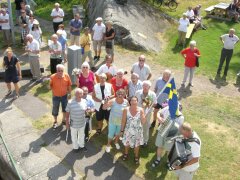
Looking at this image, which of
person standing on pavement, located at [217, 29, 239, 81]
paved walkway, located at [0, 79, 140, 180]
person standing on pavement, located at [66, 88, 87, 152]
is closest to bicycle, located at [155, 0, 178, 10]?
person standing on pavement, located at [217, 29, 239, 81]

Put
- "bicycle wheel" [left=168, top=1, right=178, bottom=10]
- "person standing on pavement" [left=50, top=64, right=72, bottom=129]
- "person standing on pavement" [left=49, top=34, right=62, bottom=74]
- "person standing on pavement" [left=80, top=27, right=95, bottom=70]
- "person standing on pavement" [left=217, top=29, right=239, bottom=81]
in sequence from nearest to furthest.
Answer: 1. "person standing on pavement" [left=50, top=64, right=72, bottom=129]
2. "person standing on pavement" [left=49, top=34, right=62, bottom=74]
3. "person standing on pavement" [left=80, top=27, right=95, bottom=70]
4. "person standing on pavement" [left=217, top=29, right=239, bottom=81]
5. "bicycle wheel" [left=168, top=1, right=178, bottom=10]

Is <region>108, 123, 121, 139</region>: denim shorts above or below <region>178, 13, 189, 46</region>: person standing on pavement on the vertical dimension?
below

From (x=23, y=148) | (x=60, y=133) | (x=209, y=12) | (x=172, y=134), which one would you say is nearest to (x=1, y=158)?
(x=23, y=148)

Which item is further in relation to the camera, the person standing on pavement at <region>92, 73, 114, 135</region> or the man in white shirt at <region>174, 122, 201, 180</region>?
the person standing on pavement at <region>92, 73, 114, 135</region>

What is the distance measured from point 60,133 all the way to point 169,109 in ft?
10.5

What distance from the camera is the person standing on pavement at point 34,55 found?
1134cm

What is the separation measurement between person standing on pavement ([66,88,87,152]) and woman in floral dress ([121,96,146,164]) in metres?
0.98

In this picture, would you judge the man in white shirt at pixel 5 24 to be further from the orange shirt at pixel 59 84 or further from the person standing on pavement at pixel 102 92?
the person standing on pavement at pixel 102 92

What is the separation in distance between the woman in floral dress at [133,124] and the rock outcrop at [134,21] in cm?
789

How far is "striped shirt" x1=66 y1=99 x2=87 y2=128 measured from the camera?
788 cm

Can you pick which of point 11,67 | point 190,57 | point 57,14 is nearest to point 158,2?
point 57,14

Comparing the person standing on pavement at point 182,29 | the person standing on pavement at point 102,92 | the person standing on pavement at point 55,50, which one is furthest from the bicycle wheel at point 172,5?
the person standing on pavement at point 102,92

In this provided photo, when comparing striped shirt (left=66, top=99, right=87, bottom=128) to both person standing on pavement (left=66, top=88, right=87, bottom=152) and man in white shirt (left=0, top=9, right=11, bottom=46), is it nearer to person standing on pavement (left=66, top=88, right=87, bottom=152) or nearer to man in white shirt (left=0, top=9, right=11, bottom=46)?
person standing on pavement (left=66, top=88, right=87, bottom=152)

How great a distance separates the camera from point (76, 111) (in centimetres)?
789
